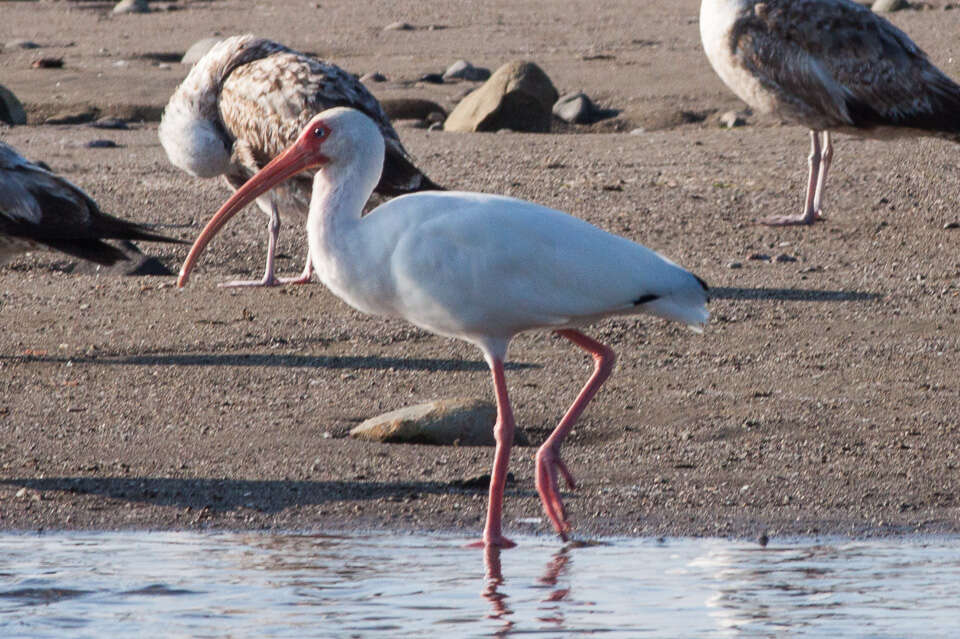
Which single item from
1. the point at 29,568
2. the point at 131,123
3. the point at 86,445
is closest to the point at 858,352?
the point at 86,445

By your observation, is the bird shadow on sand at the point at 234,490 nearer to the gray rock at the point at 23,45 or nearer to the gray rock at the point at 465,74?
the gray rock at the point at 465,74

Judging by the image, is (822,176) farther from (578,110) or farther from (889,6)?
(889,6)

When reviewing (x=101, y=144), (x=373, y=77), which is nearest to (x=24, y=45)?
(x=373, y=77)

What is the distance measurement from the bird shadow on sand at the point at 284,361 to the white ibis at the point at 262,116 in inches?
61.6

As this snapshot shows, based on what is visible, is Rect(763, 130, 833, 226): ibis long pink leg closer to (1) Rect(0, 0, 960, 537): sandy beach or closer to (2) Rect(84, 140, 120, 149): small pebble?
(1) Rect(0, 0, 960, 537): sandy beach

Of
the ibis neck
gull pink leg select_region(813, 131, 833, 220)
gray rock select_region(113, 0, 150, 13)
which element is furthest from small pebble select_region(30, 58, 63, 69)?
the ibis neck

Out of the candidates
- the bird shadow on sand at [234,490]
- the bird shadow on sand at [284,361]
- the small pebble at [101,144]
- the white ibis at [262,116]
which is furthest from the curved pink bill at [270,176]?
the small pebble at [101,144]

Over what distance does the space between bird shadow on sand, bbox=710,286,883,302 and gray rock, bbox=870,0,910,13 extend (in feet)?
51.0

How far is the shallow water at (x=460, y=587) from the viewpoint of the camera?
525cm

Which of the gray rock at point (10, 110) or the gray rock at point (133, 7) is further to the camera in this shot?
the gray rock at point (133, 7)

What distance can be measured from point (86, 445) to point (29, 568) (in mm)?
1458

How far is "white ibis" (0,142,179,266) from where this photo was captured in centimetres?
873

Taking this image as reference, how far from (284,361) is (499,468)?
102 inches

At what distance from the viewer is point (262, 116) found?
33.3 ft
